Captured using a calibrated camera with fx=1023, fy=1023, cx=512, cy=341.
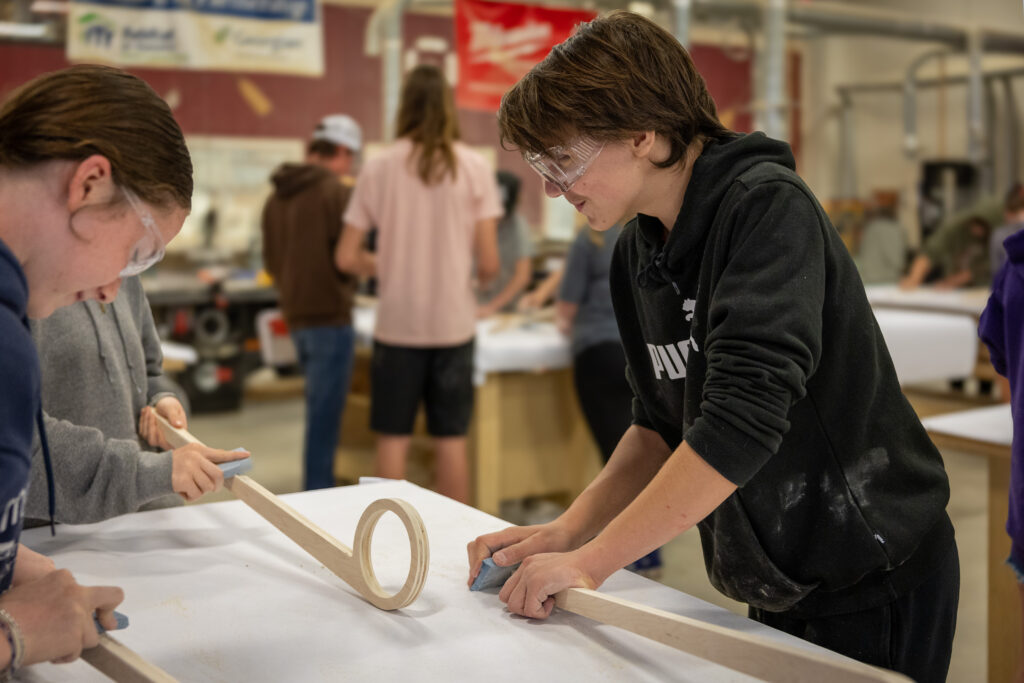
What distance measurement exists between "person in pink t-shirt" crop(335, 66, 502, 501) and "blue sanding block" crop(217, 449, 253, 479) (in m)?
1.97

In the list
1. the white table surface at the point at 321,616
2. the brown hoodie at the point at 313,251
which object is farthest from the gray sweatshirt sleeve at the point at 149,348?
the brown hoodie at the point at 313,251

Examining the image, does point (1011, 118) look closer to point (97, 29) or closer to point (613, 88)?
point (97, 29)

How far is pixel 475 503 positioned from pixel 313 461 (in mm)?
665

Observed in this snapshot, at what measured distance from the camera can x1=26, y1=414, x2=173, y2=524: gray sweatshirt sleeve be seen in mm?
1437

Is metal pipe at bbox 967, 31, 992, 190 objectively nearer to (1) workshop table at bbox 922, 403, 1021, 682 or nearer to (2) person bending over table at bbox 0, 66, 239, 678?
(1) workshop table at bbox 922, 403, 1021, 682

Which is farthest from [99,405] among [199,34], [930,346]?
[199,34]

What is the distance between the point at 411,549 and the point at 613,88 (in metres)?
0.62

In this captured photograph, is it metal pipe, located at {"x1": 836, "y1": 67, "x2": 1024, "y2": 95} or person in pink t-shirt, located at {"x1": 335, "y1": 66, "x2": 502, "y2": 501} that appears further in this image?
metal pipe, located at {"x1": 836, "y1": 67, "x2": 1024, "y2": 95}

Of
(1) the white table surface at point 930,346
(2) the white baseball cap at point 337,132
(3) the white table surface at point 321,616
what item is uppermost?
(2) the white baseball cap at point 337,132

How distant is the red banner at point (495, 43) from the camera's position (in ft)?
15.6

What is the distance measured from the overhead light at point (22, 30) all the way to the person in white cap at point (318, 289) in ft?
7.68

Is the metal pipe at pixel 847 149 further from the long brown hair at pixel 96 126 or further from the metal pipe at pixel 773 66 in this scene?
the long brown hair at pixel 96 126

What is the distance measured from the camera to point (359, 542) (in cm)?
133

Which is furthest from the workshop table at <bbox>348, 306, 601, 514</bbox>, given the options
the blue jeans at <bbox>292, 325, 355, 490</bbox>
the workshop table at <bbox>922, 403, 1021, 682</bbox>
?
the workshop table at <bbox>922, 403, 1021, 682</bbox>
